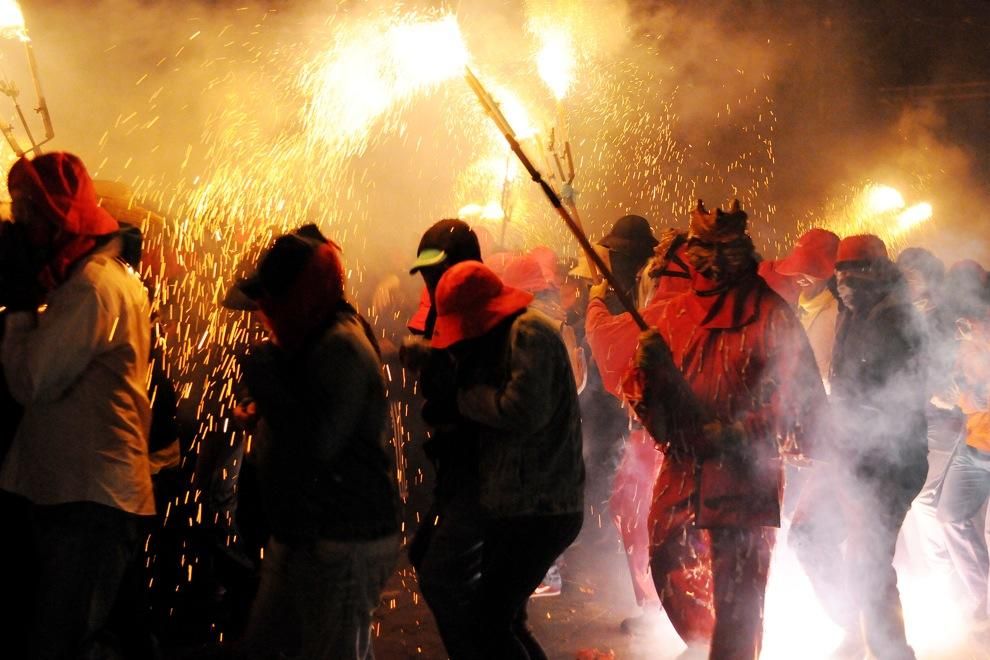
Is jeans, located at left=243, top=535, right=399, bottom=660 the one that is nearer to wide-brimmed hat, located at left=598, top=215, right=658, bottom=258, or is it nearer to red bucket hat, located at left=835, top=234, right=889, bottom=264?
red bucket hat, located at left=835, top=234, right=889, bottom=264

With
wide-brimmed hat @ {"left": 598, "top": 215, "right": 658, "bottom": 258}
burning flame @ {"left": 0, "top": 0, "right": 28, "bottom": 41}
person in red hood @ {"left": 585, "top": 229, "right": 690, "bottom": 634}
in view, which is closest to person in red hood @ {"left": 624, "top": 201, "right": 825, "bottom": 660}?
person in red hood @ {"left": 585, "top": 229, "right": 690, "bottom": 634}

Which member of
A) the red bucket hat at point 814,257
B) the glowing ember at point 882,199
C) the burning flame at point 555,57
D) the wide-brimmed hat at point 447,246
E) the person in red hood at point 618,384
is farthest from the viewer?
the glowing ember at point 882,199

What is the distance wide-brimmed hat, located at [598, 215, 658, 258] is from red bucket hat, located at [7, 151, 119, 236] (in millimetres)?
3458

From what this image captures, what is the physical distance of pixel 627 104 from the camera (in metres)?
13.0

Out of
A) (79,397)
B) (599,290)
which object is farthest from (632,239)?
(79,397)

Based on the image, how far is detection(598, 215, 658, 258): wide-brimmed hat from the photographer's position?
19.7 ft

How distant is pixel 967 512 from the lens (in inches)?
A: 246

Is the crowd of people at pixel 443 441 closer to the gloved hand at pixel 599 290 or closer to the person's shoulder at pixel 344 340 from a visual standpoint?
the person's shoulder at pixel 344 340

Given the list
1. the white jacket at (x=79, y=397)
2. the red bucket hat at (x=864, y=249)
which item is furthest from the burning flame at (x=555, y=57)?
the white jacket at (x=79, y=397)

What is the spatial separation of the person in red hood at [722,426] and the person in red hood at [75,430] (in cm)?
225

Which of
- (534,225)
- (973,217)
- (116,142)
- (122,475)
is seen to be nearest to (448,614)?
(122,475)

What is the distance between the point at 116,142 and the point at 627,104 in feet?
23.7

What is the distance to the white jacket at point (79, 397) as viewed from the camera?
Answer: 122 inches

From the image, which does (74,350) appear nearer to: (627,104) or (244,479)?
(244,479)
